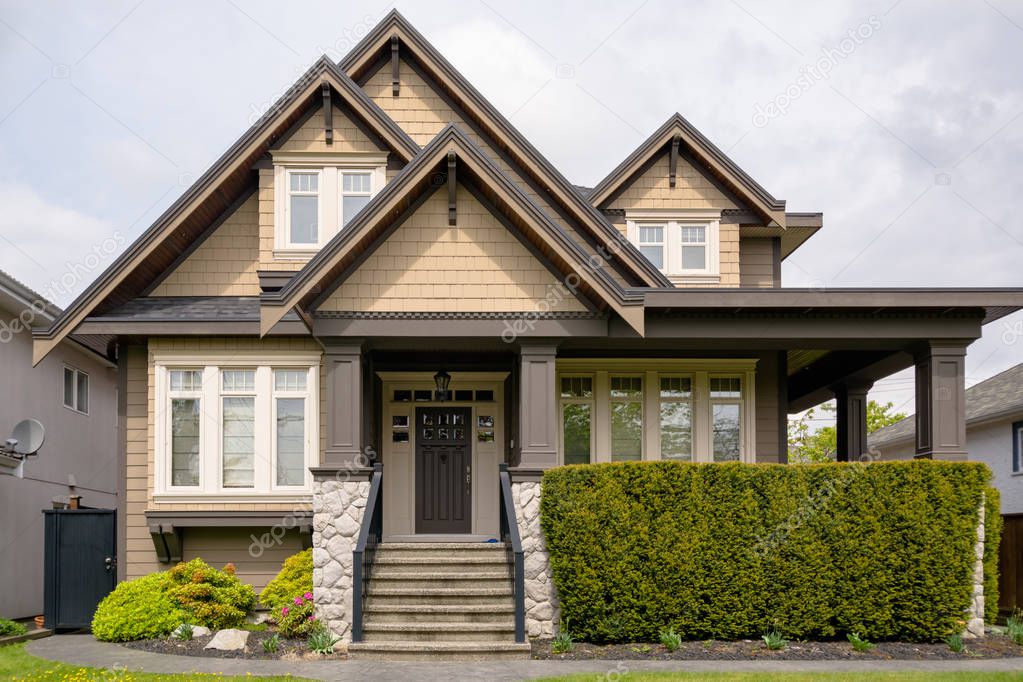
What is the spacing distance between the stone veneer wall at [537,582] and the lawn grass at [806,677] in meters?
1.81

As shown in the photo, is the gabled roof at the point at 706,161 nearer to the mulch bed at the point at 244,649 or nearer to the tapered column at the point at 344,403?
the tapered column at the point at 344,403

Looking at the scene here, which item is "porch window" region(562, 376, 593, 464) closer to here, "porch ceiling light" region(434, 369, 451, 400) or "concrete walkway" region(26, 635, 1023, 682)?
"porch ceiling light" region(434, 369, 451, 400)

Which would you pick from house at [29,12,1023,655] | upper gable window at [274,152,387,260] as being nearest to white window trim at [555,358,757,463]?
house at [29,12,1023,655]

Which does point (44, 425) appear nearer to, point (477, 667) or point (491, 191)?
point (491, 191)

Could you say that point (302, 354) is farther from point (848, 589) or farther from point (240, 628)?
point (848, 589)

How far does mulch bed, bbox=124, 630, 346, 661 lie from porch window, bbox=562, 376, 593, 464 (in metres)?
5.35

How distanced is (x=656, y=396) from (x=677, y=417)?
464 millimetres

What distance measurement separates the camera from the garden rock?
10.8 metres

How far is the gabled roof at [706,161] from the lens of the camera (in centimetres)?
1556

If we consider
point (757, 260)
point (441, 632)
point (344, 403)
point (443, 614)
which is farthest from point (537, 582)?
point (757, 260)

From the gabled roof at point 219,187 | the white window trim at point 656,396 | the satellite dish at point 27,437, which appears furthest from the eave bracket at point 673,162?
the satellite dish at point 27,437

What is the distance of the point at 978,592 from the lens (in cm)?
1141

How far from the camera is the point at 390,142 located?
564 inches

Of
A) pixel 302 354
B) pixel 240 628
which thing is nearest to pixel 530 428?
pixel 302 354
